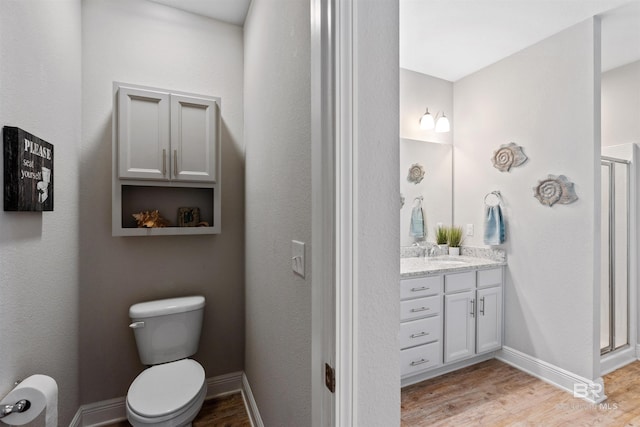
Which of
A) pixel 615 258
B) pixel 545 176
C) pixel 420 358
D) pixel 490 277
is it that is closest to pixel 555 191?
pixel 545 176

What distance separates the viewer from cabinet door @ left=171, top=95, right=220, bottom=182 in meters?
1.75

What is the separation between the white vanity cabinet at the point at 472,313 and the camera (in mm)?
2303

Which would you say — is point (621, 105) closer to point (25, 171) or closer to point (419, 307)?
point (419, 307)

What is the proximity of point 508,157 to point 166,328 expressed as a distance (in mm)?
2877

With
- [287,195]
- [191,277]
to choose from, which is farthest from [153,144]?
[287,195]

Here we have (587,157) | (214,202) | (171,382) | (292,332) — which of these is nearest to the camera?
(292,332)

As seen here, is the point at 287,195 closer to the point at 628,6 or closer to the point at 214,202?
the point at 214,202

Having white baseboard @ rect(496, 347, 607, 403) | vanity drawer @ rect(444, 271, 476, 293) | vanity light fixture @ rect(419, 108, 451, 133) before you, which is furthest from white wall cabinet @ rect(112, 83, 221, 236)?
white baseboard @ rect(496, 347, 607, 403)

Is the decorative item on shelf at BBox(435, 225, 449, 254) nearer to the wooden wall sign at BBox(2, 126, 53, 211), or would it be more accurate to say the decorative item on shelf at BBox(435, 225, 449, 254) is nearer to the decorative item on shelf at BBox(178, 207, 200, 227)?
the decorative item on shelf at BBox(178, 207, 200, 227)

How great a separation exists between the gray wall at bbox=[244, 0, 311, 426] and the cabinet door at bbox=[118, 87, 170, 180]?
0.49 meters

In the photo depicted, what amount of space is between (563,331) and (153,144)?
10.0ft

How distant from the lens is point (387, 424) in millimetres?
739

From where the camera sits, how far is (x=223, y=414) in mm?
1833

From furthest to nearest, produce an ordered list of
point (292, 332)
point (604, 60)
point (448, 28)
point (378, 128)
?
1. point (604, 60)
2. point (448, 28)
3. point (292, 332)
4. point (378, 128)
